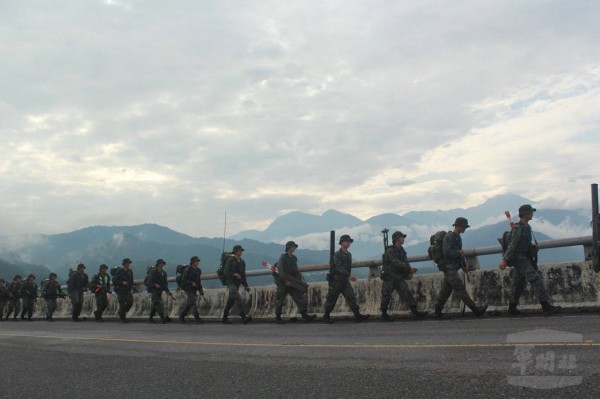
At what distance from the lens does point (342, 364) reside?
6.22 metres

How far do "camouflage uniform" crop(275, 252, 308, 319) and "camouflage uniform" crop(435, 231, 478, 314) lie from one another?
3666mm

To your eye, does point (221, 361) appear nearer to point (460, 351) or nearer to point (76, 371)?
point (76, 371)

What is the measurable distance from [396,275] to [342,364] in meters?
5.36

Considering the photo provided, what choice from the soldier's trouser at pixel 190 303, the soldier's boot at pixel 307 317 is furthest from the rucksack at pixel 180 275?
the soldier's boot at pixel 307 317

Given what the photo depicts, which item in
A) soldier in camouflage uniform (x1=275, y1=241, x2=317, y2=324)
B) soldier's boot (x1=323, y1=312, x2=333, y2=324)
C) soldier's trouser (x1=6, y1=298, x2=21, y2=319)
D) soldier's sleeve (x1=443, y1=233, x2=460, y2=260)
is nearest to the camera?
soldier's sleeve (x1=443, y1=233, x2=460, y2=260)

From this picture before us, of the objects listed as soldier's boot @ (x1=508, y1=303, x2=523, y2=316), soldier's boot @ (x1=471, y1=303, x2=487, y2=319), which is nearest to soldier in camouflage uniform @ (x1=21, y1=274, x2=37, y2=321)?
soldier's boot @ (x1=471, y1=303, x2=487, y2=319)

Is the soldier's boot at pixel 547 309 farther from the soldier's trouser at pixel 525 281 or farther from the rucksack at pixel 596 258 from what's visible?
the rucksack at pixel 596 258

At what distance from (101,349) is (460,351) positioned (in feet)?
20.7

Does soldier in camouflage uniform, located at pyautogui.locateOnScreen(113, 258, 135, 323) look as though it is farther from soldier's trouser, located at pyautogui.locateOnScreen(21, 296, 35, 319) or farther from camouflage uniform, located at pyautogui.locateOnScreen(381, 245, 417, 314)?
camouflage uniform, located at pyautogui.locateOnScreen(381, 245, 417, 314)

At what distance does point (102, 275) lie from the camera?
19578 mm

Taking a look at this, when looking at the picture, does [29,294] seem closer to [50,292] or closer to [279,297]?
[50,292]

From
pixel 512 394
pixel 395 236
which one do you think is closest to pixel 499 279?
pixel 395 236

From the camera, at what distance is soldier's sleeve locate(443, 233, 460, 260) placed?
Result: 10523 mm

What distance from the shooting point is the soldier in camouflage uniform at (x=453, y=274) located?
10211 millimetres
